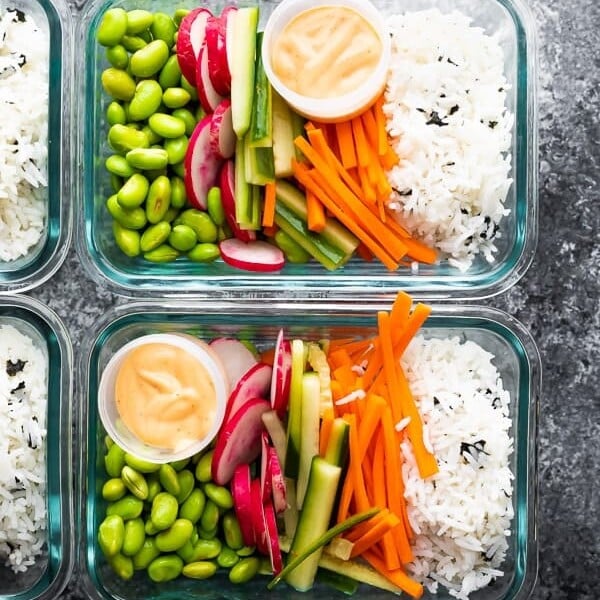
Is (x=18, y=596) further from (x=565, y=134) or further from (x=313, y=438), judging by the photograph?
(x=565, y=134)

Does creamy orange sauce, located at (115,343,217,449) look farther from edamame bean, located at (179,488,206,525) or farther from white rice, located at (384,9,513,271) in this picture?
white rice, located at (384,9,513,271)

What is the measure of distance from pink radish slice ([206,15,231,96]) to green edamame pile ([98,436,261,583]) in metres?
0.86

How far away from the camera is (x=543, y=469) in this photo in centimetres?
226

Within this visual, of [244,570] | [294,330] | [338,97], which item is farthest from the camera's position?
[294,330]

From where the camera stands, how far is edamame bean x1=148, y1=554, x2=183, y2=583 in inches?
79.4

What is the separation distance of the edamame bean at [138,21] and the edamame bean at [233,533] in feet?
3.81

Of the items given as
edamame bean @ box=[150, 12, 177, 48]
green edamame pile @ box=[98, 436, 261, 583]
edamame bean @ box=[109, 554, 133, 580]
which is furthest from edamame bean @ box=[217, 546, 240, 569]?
edamame bean @ box=[150, 12, 177, 48]

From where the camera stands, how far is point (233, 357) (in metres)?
2.10

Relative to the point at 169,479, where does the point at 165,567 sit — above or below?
below

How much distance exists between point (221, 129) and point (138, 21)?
32 centimetres

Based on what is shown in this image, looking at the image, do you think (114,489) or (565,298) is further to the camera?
(565,298)

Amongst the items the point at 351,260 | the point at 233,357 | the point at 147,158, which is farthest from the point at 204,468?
the point at 147,158

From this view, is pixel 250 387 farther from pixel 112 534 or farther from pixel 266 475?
pixel 112 534

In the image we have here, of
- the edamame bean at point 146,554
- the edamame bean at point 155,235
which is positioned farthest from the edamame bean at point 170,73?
the edamame bean at point 146,554
